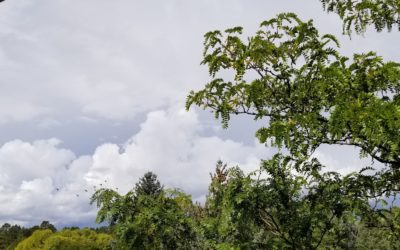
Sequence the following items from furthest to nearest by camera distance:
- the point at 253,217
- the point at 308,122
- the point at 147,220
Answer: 1. the point at 147,220
2. the point at 253,217
3. the point at 308,122

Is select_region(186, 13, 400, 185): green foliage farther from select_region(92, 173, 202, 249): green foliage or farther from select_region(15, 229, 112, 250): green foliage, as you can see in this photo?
select_region(15, 229, 112, 250): green foliage

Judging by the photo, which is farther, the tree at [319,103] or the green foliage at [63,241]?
the green foliage at [63,241]

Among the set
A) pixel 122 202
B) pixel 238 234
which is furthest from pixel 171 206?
pixel 238 234

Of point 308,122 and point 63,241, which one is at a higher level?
point 63,241

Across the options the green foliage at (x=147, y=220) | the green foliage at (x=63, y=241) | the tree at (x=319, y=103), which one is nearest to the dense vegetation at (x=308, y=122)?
the tree at (x=319, y=103)

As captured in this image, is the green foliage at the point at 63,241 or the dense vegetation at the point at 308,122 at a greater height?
the green foliage at the point at 63,241

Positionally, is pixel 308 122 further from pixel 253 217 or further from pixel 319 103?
pixel 253 217

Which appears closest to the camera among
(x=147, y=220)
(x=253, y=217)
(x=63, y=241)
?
(x=253, y=217)

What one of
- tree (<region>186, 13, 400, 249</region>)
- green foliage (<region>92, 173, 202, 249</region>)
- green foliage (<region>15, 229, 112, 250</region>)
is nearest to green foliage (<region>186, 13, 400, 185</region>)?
tree (<region>186, 13, 400, 249</region>)

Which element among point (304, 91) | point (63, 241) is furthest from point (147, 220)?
point (63, 241)


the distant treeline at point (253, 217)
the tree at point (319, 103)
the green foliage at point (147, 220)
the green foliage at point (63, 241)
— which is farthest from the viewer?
the green foliage at point (63, 241)

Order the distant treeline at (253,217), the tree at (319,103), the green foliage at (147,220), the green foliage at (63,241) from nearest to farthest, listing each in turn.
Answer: the tree at (319,103) → the distant treeline at (253,217) → the green foliage at (147,220) → the green foliage at (63,241)

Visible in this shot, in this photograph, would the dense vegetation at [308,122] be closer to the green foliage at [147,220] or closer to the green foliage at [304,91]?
the green foliage at [304,91]

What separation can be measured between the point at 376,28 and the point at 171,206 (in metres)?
6.55
